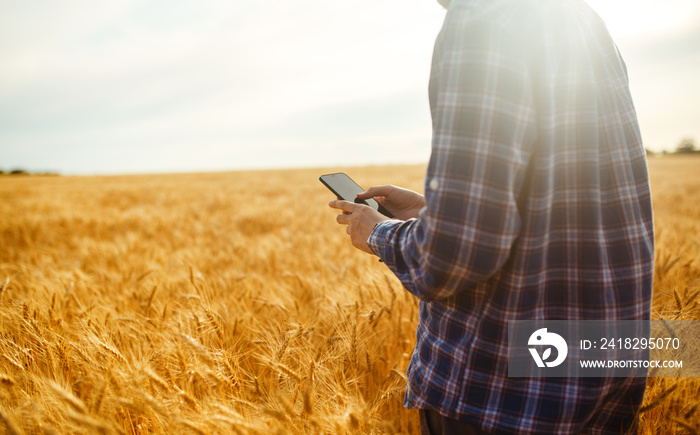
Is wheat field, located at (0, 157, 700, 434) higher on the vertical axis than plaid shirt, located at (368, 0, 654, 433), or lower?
lower

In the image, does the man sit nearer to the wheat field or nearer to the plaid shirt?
the plaid shirt

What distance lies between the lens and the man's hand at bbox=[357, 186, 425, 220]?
116 centimetres

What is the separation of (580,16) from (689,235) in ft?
14.2

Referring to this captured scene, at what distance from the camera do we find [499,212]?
633 millimetres

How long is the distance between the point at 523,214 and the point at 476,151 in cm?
19

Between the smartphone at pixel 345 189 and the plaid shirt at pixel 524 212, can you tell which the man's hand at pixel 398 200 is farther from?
the plaid shirt at pixel 524 212

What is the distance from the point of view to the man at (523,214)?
2.08ft

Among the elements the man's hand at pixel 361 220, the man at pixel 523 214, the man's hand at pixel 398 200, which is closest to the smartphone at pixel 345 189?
the man's hand at pixel 398 200

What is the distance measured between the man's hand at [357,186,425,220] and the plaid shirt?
0.36 m

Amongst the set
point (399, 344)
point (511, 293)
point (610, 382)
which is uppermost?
point (511, 293)

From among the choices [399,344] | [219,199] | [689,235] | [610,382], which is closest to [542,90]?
[610,382]

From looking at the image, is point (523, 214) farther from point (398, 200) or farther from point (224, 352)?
point (224, 352)

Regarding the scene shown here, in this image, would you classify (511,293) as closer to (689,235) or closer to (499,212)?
(499,212)

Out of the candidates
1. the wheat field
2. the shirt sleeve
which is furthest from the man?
the wheat field
